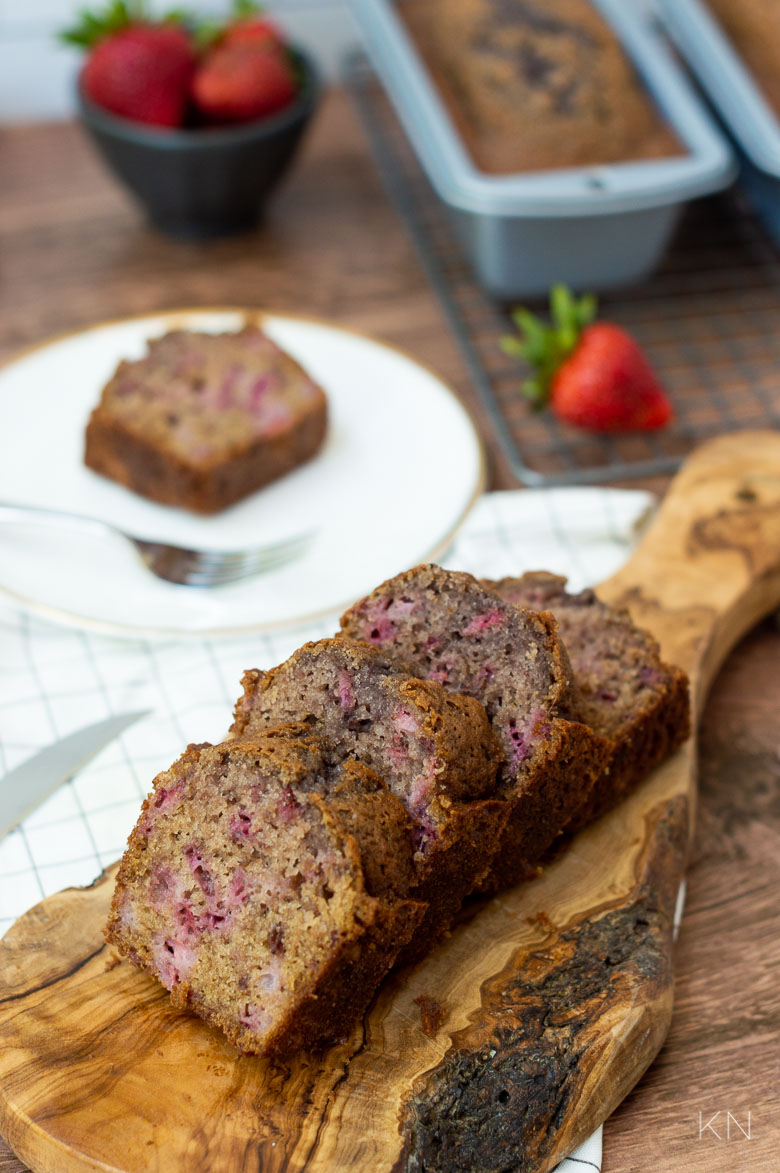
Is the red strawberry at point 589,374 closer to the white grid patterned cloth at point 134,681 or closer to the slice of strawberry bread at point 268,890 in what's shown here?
the white grid patterned cloth at point 134,681

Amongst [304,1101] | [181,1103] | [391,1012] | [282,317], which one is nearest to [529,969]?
[391,1012]

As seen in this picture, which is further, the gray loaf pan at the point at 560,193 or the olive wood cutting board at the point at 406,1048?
the gray loaf pan at the point at 560,193

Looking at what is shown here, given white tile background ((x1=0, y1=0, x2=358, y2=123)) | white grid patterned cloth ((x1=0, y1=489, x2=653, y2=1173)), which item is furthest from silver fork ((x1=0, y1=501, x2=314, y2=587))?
white tile background ((x1=0, y1=0, x2=358, y2=123))

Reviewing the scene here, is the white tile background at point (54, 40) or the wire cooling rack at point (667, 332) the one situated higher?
the white tile background at point (54, 40)

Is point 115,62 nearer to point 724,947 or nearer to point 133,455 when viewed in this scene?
point 133,455

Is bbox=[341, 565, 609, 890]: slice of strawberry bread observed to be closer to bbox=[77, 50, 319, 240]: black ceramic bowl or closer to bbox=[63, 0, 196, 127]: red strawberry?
bbox=[77, 50, 319, 240]: black ceramic bowl

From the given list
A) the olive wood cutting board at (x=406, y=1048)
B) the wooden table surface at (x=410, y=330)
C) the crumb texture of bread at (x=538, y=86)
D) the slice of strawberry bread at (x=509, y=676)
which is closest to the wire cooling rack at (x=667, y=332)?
the wooden table surface at (x=410, y=330)
